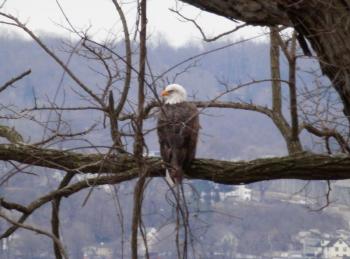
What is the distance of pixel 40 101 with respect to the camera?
603 centimetres

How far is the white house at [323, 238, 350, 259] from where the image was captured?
12.5 meters

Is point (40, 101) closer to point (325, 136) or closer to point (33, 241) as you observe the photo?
point (325, 136)

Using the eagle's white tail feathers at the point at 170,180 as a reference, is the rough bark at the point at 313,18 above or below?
above

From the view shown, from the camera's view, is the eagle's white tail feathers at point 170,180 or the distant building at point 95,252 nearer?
the eagle's white tail feathers at point 170,180

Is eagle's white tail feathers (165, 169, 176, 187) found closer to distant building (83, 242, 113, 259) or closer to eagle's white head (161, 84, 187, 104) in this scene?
eagle's white head (161, 84, 187, 104)

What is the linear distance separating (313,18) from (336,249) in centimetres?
928

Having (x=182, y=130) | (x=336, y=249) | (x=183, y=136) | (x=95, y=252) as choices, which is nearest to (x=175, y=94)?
(x=183, y=136)

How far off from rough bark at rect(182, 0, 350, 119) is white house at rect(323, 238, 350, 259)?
8.09m

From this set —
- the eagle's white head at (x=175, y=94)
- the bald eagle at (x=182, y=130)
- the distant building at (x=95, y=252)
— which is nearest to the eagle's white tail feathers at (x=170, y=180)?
the bald eagle at (x=182, y=130)

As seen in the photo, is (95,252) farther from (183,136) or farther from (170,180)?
(170,180)

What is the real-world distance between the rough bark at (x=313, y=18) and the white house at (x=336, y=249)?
8.09 m

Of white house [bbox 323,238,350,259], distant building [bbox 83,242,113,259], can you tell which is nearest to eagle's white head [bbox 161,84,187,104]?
distant building [bbox 83,242,113,259]

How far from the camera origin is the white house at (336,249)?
12.5m

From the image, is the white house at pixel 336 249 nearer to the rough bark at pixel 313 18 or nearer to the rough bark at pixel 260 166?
the rough bark at pixel 260 166
